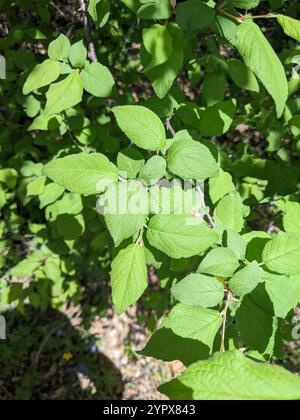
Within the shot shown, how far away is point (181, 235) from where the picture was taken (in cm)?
118

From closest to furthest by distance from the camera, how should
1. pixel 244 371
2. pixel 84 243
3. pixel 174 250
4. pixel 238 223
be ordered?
pixel 244 371 < pixel 174 250 < pixel 238 223 < pixel 84 243

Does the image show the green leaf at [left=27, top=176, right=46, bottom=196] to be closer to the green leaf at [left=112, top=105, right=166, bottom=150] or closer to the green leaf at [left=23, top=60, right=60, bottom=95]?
the green leaf at [left=23, top=60, right=60, bottom=95]

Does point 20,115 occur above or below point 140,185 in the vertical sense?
below

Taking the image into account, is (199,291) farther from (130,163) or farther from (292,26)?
(292,26)

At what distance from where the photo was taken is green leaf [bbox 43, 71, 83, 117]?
1.42 metres

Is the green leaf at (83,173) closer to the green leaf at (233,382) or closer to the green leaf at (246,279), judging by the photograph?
the green leaf at (246,279)

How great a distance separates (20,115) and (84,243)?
1.16m

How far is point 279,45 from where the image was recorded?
10.8ft

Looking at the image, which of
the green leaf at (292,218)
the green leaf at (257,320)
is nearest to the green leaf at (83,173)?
the green leaf at (257,320)

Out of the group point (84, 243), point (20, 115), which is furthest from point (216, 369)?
point (20, 115)

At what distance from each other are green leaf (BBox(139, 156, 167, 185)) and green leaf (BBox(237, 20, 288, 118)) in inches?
15.9

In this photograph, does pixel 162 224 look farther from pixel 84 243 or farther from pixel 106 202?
pixel 84 243
